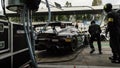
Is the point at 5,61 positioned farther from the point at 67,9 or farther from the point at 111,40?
the point at 67,9

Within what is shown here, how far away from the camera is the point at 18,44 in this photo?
14.5 feet

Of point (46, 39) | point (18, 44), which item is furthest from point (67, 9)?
point (18, 44)

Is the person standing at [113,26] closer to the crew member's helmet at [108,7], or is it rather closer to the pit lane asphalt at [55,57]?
the crew member's helmet at [108,7]

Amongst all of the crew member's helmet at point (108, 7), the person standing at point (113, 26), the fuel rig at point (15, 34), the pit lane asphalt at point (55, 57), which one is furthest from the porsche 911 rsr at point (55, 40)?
the fuel rig at point (15, 34)

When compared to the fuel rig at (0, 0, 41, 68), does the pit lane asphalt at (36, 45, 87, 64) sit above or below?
below

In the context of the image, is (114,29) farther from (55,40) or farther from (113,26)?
(55,40)

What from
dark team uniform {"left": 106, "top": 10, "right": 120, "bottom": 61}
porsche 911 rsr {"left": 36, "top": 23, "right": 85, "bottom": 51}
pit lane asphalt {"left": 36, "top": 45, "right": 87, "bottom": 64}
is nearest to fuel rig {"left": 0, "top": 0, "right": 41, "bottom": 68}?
pit lane asphalt {"left": 36, "top": 45, "right": 87, "bottom": 64}

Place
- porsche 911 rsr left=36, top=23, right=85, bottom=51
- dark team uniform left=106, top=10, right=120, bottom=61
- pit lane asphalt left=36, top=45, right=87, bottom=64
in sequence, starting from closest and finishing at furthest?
dark team uniform left=106, top=10, right=120, bottom=61 → pit lane asphalt left=36, top=45, right=87, bottom=64 → porsche 911 rsr left=36, top=23, right=85, bottom=51

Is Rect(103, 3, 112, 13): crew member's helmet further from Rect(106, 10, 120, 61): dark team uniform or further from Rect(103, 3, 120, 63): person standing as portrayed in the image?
Rect(106, 10, 120, 61): dark team uniform

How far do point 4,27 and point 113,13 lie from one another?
16.1 feet

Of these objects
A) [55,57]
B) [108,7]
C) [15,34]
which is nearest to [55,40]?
[55,57]

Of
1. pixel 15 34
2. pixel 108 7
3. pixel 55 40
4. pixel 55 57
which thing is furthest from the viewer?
pixel 55 57

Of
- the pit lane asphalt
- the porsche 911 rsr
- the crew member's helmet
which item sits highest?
the crew member's helmet

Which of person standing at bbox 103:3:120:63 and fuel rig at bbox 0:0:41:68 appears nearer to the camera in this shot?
fuel rig at bbox 0:0:41:68
